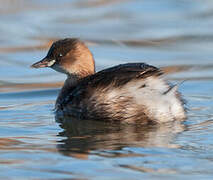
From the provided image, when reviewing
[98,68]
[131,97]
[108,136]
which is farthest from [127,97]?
[98,68]

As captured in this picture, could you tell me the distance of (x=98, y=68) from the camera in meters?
10.3

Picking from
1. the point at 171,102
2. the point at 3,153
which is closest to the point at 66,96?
the point at 171,102

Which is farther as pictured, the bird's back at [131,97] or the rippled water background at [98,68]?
the bird's back at [131,97]

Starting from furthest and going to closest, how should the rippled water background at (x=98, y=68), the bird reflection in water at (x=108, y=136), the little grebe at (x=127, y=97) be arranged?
the little grebe at (x=127, y=97) < the bird reflection in water at (x=108, y=136) < the rippled water background at (x=98, y=68)

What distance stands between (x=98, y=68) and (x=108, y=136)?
3.45 m

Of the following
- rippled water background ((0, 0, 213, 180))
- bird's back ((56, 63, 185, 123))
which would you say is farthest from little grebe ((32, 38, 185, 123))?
rippled water background ((0, 0, 213, 180))

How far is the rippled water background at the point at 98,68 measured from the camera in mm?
5836

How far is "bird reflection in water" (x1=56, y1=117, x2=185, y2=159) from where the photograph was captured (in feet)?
20.8

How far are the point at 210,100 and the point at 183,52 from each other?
2680 mm

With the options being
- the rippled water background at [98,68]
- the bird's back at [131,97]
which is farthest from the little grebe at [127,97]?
the rippled water background at [98,68]

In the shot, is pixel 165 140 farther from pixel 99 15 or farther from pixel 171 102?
pixel 99 15

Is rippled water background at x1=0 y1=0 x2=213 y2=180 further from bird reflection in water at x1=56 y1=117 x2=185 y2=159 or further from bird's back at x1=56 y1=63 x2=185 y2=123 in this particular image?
bird's back at x1=56 y1=63 x2=185 y2=123

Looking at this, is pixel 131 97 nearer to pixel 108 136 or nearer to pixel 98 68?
pixel 108 136

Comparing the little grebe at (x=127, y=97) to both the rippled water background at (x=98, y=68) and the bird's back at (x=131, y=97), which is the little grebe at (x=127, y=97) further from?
the rippled water background at (x=98, y=68)
